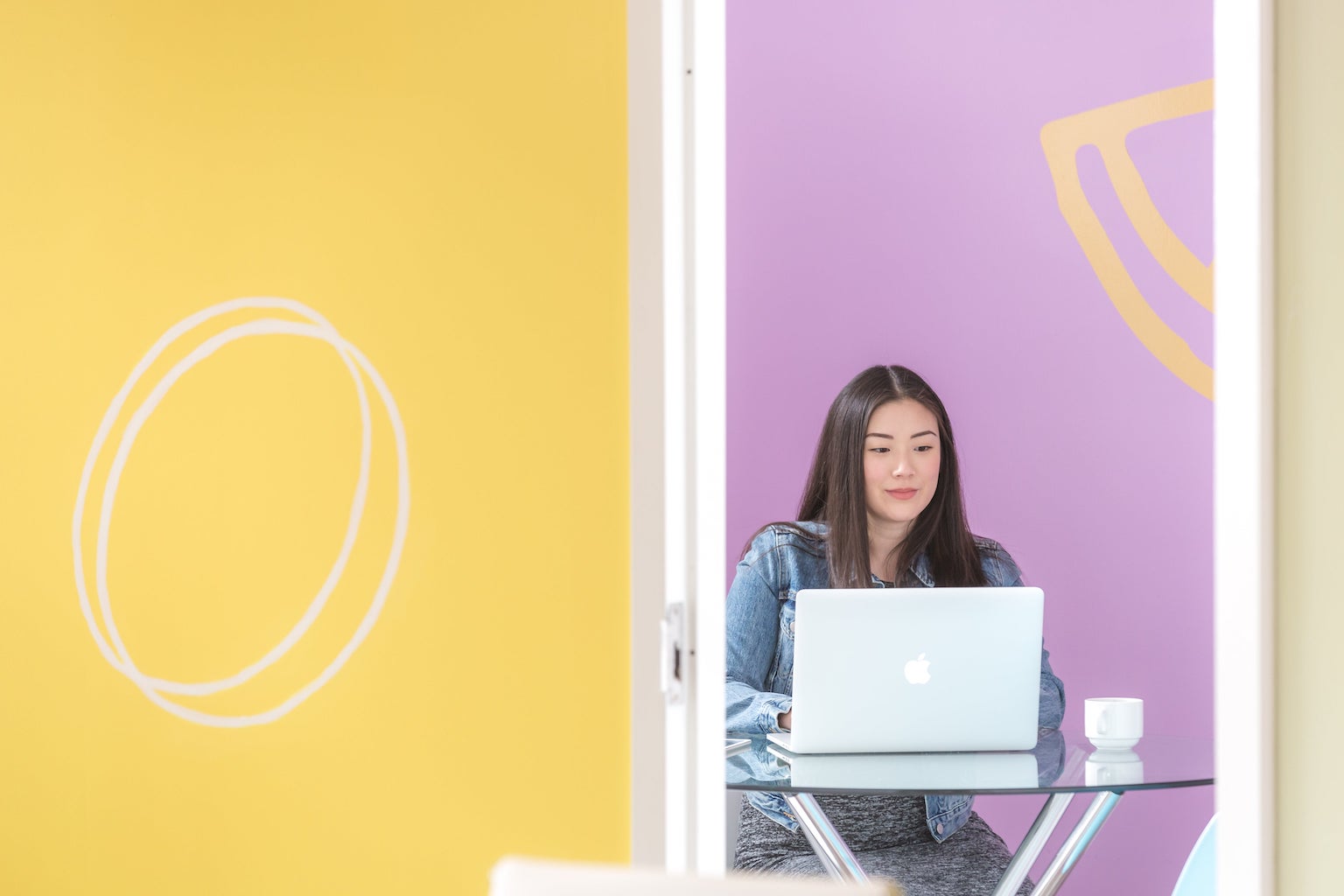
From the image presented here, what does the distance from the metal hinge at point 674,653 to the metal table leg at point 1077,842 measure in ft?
3.61

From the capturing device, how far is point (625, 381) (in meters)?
1.89

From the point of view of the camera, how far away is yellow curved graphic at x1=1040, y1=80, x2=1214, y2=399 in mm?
3689

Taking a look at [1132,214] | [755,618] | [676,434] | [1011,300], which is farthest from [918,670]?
[1132,214]

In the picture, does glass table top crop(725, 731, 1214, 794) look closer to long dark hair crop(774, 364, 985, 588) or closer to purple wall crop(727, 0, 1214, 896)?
long dark hair crop(774, 364, 985, 588)

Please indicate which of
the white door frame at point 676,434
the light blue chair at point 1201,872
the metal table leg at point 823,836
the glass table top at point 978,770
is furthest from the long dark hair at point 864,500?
the white door frame at point 676,434

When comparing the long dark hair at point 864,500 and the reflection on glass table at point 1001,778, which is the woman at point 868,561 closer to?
the long dark hair at point 864,500

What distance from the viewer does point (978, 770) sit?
2.39 metres

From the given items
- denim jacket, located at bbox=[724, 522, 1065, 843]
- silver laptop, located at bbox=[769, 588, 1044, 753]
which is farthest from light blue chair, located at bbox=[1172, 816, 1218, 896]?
denim jacket, located at bbox=[724, 522, 1065, 843]

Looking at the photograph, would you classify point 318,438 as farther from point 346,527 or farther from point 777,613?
point 777,613

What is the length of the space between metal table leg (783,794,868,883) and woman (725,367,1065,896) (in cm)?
27

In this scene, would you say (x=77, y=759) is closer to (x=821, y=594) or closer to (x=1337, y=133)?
(x=821, y=594)

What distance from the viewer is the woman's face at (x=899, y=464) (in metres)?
3.43

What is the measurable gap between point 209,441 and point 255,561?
22 cm

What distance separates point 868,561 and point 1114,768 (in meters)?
1.03
